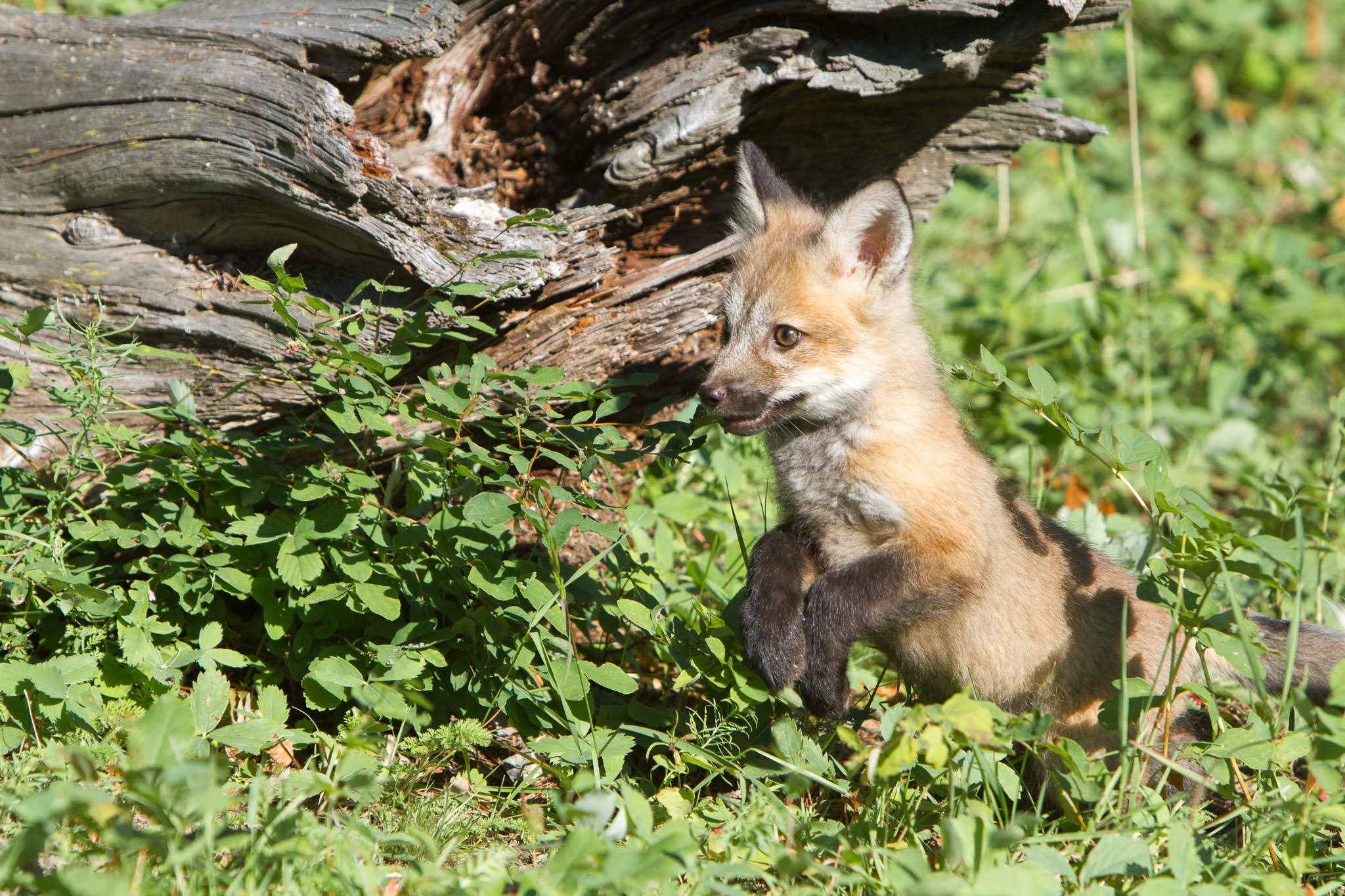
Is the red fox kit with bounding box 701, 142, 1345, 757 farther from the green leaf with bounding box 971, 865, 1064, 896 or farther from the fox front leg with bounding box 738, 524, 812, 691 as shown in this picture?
the green leaf with bounding box 971, 865, 1064, 896

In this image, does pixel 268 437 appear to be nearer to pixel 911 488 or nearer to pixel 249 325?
pixel 249 325

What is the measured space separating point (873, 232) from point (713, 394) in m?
0.89

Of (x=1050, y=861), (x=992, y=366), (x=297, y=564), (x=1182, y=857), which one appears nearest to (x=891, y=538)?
(x=992, y=366)

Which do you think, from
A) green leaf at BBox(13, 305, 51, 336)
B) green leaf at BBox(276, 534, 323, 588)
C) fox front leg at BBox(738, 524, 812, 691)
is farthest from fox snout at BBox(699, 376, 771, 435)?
green leaf at BBox(13, 305, 51, 336)

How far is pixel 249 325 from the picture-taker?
3.74 m

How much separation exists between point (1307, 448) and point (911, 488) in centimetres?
416

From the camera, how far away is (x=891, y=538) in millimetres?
3275

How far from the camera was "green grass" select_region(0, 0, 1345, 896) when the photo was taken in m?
2.26

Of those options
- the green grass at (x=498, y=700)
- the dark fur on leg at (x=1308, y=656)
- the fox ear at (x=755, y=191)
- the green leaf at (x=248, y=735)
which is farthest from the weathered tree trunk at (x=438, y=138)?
the dark fur on leg at (x=1308, y=656)

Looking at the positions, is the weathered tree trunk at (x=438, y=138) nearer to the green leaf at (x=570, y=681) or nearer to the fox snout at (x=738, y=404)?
the fox snout at (x=738, y=404)

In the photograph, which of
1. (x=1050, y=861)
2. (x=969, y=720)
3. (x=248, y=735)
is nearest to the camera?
(x=969, y=720)

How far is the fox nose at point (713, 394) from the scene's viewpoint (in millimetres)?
3365

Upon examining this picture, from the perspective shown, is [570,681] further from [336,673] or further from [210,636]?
[210,636]

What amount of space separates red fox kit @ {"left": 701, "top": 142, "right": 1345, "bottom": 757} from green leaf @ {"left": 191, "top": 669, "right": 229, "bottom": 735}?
1.62 metres
